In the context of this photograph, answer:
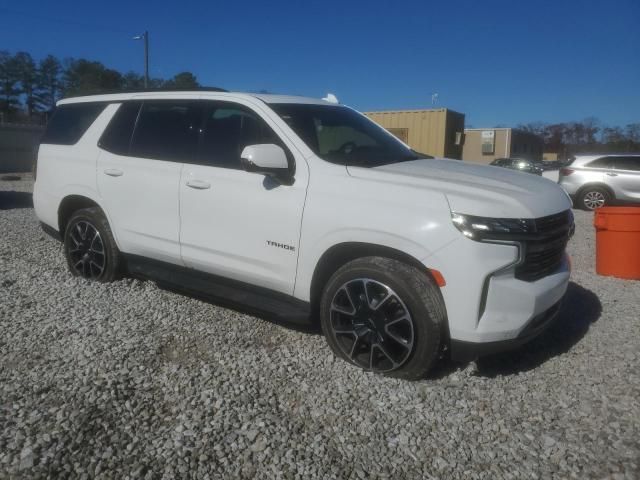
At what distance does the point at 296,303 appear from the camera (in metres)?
3.61

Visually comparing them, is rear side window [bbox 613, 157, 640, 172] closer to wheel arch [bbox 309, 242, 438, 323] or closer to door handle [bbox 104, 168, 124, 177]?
wheel arch [bbox 309, 242, 438, 323]

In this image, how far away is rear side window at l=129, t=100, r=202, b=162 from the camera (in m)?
4.16

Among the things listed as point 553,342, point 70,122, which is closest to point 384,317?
point 553,342

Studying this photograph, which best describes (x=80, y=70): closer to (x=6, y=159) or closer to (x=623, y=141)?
(x=6, y=159)

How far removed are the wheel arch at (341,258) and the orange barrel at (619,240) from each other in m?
3.87

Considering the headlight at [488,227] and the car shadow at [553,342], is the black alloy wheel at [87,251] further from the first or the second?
the car shadow at [553,342]

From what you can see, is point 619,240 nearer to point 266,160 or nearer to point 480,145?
point 266,160

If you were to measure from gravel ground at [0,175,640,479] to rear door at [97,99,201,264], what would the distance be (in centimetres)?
63

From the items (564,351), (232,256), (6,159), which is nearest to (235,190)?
(232,256)

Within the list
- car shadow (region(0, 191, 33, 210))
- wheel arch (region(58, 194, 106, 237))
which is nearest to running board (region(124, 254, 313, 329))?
wheel arch (region(58, 194, 106, 237))

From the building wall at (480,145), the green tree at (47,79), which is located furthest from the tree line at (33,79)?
the building wall at (480,145)

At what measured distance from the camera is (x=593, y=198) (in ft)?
43.7

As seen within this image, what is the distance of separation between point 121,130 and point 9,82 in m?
56.3

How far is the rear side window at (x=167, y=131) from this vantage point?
4164 mm
